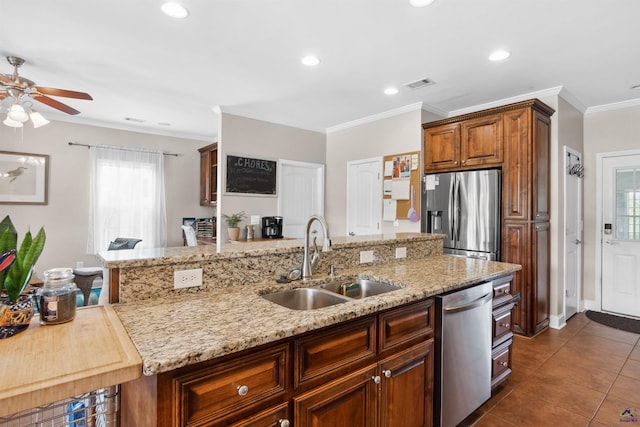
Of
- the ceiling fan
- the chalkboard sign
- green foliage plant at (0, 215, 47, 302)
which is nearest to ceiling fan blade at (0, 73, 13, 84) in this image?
the ceiling fan

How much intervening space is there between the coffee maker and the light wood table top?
352cm

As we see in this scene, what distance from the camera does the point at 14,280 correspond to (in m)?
1.07

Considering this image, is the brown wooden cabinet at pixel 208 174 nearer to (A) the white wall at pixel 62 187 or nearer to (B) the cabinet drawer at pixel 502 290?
(A) the white wall at pixel 62 187

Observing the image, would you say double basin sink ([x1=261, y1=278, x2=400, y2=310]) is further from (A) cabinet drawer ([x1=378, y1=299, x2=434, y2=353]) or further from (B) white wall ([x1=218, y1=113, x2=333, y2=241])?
(B) white wall ([x1=218, y1=113, x2=333, y2=241])

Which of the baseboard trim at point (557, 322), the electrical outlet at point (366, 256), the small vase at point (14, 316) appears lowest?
the baseboard trim at point (557, 322)

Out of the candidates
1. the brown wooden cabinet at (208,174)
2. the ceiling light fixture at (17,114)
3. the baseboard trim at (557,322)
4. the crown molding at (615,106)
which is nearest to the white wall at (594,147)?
the crown molding at (615,106)

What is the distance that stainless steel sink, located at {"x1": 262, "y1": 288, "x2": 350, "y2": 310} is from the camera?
5.51ft

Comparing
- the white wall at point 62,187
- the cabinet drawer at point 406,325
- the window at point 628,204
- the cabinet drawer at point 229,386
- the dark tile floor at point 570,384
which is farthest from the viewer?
the white wall at point 62,187

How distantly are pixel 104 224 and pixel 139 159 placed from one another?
46.7 inches

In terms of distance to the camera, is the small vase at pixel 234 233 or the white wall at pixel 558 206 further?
the small vase at pixel 234 233

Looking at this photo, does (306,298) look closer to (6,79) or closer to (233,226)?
(233,226)

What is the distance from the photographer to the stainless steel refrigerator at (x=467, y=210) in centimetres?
348

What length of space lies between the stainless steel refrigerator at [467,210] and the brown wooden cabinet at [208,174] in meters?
→ 3.45

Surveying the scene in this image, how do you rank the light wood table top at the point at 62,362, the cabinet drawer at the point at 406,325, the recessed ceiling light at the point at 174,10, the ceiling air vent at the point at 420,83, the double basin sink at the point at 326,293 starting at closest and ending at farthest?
the light wood table top at the point at 62,362 → the cabinet drawer at the point at 406,325 → the double basin sink at the point at 326,293 → the recessed ceiling light at the point at 174,10 → the ceiling air vent at the point at 420,83
